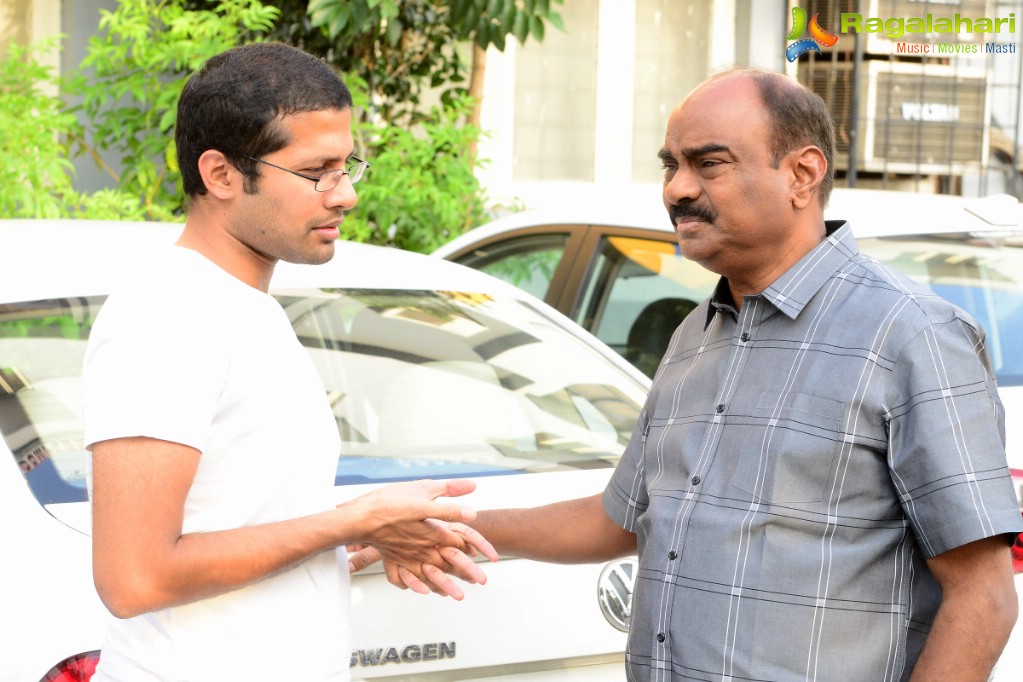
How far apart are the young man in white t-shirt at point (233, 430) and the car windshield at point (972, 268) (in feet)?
9.09

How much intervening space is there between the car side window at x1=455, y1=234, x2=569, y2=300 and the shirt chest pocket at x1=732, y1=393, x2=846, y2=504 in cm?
339

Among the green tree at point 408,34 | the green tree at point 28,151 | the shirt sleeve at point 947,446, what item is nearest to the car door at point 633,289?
the green tree at point 408,34

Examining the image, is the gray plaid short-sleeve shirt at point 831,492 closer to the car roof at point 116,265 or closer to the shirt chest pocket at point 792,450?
the shirt chest pocket at point 792,450

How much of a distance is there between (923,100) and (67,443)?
30.0ft

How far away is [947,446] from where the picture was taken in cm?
175

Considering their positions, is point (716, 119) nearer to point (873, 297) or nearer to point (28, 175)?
point (873, 297)

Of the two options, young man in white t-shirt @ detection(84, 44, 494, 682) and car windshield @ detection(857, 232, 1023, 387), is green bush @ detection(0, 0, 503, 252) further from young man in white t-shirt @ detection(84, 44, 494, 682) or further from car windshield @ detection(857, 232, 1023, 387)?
young man in white t-shirt @ detection(84, 44, 494, 682)

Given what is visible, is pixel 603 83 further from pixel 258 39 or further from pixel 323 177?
pixel 323 177

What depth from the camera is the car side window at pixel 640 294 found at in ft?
15.9

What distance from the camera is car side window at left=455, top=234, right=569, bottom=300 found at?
5.32 m

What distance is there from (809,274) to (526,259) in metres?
3.50

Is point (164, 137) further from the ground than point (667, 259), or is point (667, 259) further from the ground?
point (164, 137)

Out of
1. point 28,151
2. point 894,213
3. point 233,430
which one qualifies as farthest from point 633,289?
point 233,430

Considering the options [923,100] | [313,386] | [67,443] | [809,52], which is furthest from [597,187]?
[313,386]
